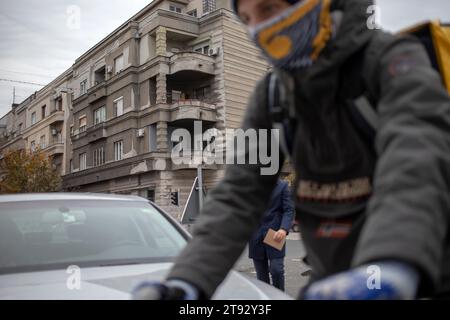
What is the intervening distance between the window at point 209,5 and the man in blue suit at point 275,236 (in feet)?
83.0

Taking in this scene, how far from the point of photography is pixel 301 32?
1.22 metres

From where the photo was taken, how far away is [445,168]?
0.89 metres

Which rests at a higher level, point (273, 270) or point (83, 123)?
point (83, 123)

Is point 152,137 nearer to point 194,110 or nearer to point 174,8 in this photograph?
point 194,110

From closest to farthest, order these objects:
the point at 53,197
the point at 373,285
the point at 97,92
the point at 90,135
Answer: the point at 373,285 < the point at 53,197 < the point at 97,92 < the point at 90,135

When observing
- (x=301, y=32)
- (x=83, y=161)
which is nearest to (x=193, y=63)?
(x=83, y=161)

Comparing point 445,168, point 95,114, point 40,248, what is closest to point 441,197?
point 445,168

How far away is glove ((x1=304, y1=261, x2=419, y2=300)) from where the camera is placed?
795 millimetres

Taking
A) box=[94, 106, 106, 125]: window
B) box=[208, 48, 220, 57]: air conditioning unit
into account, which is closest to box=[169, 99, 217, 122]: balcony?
box=[208, 48, 220, 57]: air conditioning unit

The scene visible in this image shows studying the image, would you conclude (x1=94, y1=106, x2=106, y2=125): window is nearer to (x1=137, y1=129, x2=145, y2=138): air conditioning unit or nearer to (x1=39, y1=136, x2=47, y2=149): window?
(x1=137, y1=129, x2=145, y2=138): air conditioning unit

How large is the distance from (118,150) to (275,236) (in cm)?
2705

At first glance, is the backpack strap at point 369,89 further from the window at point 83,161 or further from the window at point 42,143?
the window at point 42,143

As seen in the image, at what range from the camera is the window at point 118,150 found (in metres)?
31.2

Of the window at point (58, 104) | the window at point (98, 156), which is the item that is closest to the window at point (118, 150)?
the window at point (98, 156)
